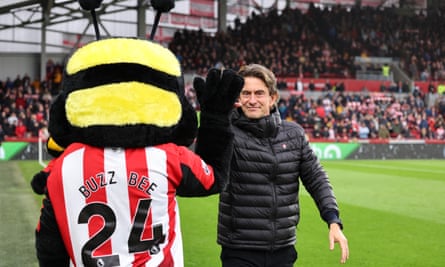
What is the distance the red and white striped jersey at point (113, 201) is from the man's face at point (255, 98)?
135 cm

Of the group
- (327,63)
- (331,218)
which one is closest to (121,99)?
(331,218)

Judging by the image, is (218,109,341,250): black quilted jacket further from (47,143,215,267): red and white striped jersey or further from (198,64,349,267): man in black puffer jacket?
(47,143,215,267): red and white striped jersey

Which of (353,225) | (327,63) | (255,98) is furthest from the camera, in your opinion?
(327,63)

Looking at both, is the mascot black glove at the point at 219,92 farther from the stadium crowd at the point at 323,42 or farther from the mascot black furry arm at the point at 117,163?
the stadium crowd at the point at 323,42

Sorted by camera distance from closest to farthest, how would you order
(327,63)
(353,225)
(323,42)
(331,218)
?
(331,218), (353,225), (327,63), (323,42)

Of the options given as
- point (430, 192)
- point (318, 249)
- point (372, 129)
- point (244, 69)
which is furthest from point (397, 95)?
point (244, 69)

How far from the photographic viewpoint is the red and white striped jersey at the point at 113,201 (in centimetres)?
227

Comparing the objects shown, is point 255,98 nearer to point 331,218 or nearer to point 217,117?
point 331,218

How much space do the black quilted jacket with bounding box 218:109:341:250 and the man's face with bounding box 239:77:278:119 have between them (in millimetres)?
61

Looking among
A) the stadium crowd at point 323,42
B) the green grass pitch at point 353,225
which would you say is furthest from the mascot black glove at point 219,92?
the stadium crowd at point 323,42

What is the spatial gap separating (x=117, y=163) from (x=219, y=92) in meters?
0.45

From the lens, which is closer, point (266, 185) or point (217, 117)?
point (217, 117)

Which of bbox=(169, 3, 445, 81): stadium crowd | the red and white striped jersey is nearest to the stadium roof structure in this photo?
bbox=(169, 3, 445, 81): stadium crowd

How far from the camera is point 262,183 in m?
3.65
